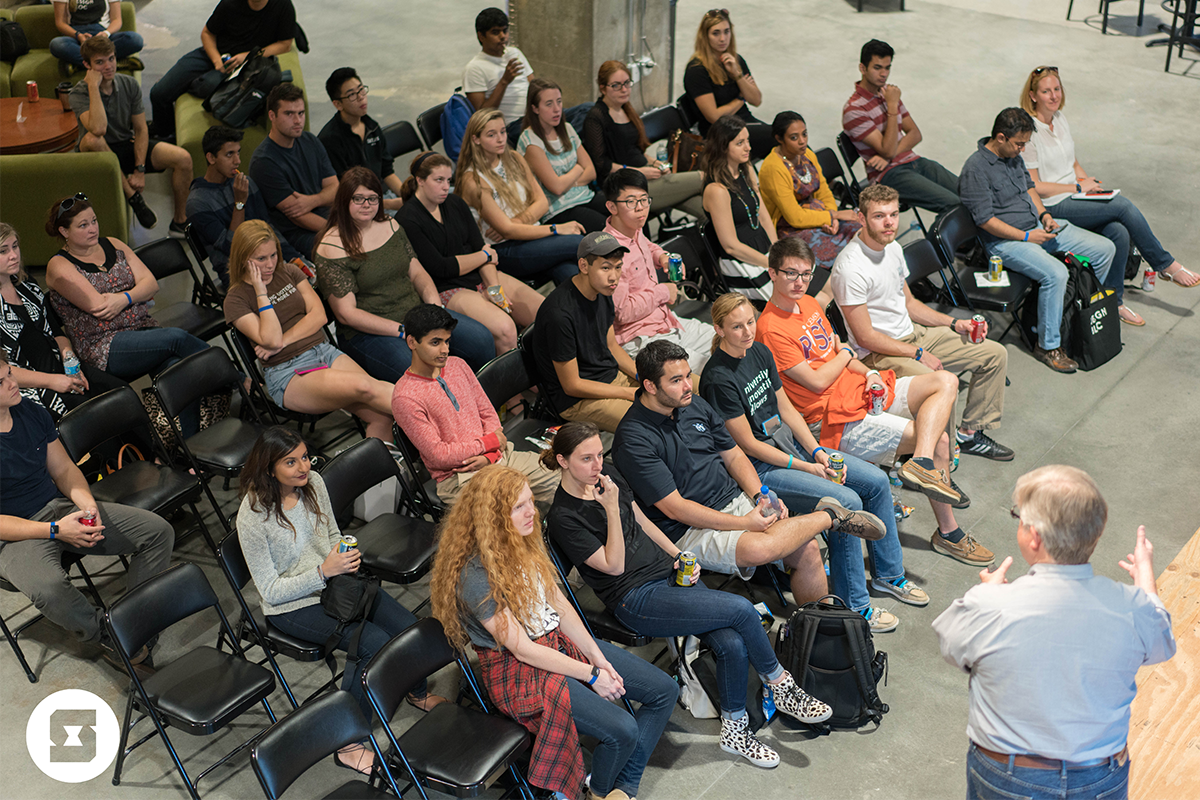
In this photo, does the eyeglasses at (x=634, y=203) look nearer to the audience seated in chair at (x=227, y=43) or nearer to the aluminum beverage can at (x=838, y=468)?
the aluminum beverage can at (x=838, y=468)

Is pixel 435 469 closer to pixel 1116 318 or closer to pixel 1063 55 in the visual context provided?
pixel 1116 318

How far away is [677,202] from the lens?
279 inches

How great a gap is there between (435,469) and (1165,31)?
35.0 ft

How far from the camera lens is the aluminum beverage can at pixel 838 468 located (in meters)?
4.80

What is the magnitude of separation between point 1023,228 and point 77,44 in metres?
6.79

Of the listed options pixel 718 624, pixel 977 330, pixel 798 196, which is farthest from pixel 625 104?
pixel 718 624

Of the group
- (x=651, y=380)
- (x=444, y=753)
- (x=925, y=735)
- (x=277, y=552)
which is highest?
(x=651, y=380)

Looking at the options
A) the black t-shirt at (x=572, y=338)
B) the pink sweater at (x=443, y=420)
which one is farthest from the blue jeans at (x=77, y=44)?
the pink sweater at (x=443, y=420)

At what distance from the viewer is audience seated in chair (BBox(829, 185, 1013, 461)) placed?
Answer: 5.58 metres

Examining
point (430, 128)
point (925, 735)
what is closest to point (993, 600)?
point (925, 735)

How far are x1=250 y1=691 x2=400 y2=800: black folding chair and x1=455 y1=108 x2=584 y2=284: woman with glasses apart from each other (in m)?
3.21

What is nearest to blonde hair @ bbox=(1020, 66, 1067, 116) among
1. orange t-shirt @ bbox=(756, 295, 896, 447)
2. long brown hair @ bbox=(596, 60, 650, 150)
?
long brown hair @ bbox=(596, 60, 650, 150)

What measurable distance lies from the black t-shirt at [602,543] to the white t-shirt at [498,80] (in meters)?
4.03

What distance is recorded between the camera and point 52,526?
420cm
